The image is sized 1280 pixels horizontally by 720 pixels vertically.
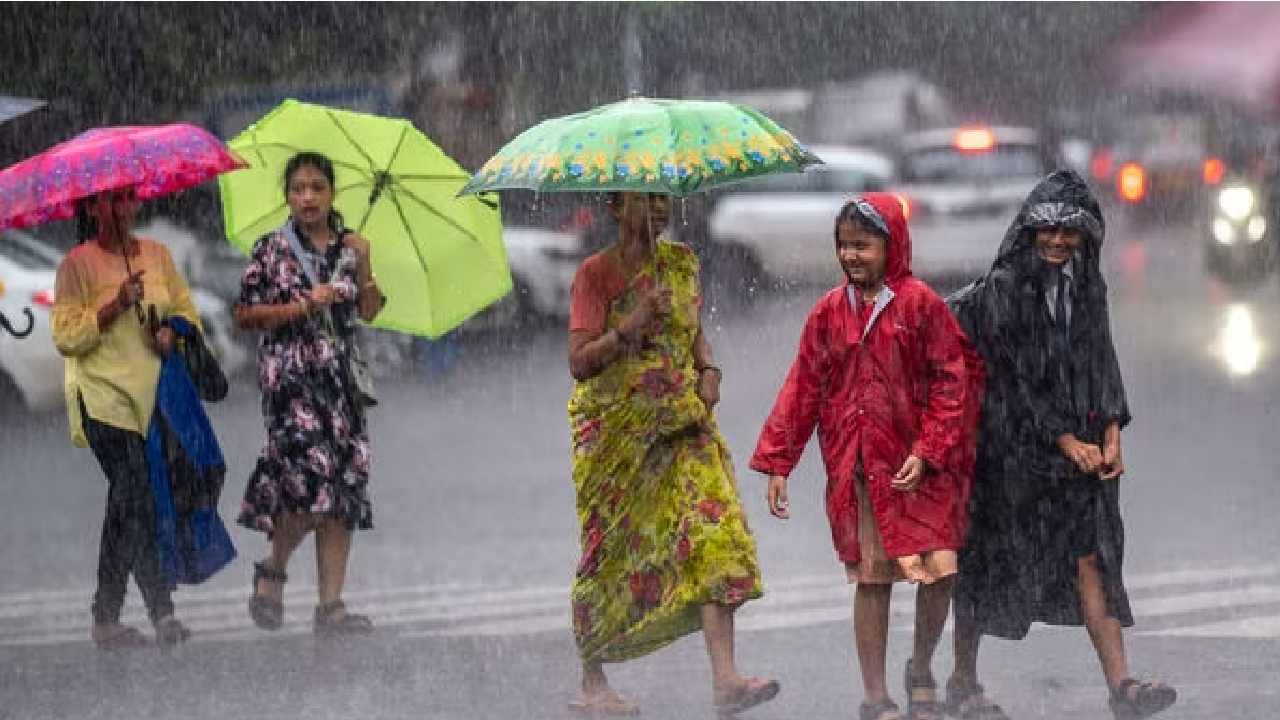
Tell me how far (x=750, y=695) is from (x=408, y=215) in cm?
274

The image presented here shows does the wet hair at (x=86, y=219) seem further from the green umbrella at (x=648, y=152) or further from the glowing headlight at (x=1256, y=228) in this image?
the glowing headlight at (x=1256, y=228)

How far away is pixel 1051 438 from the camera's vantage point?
6.71 m

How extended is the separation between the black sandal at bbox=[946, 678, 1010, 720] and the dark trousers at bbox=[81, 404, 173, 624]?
9.46 feet

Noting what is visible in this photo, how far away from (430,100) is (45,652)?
1640cm

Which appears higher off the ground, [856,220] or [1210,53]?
[856,220]

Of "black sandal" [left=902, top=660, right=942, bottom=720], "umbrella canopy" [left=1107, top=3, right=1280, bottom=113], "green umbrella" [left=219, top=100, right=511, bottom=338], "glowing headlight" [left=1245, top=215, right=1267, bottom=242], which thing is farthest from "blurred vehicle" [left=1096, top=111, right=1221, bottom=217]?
"black sandal" [left=902, top=660, right=942, bottom=720]

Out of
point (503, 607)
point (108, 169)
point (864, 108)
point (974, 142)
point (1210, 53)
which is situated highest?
point (108, 169)

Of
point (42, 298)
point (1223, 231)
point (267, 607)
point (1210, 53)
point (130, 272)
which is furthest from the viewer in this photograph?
point (1210, 53)

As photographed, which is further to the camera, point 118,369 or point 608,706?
point 118,369

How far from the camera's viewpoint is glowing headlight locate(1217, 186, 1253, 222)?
66.6 feet

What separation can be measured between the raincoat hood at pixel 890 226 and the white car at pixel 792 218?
15.9m

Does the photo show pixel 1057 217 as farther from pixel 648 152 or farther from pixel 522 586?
A: pixel 522 586

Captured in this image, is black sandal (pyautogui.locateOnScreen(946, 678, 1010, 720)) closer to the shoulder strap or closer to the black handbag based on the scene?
the shoulder strap

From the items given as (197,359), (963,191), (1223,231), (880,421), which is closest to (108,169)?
(197,359)
